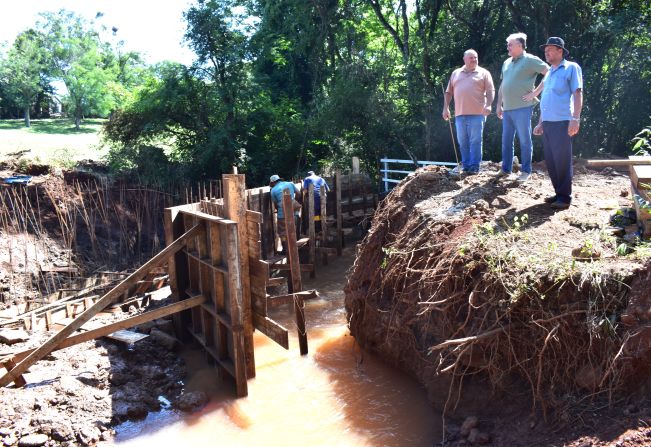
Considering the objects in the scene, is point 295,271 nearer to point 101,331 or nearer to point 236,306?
point 236,306

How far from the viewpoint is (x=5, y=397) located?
5781mm

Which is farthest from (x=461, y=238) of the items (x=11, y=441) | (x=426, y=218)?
(x=11, y=441)

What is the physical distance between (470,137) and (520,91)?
1166mm

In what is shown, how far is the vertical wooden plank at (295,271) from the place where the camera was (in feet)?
25.0

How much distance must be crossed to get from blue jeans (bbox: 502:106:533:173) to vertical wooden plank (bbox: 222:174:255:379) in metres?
3.81

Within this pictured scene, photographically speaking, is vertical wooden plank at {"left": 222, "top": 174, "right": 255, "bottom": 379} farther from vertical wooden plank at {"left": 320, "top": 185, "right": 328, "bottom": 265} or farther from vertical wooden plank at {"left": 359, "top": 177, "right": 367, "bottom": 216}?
vertical wooden plank at {"left": 359, "top": 177, "right": 367, "bottom": 216}

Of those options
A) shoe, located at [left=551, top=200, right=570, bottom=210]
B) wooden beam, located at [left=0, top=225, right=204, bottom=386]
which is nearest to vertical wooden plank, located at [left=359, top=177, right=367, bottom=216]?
shoe, located at [left=551, top=200, right=570, bottom=210]

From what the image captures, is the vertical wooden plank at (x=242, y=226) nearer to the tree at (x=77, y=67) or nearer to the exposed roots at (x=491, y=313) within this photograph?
the exposed roots at (x=491, y=313)

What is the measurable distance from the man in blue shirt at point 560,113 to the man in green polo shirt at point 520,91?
0.57 m

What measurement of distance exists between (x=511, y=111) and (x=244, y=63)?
1278cm

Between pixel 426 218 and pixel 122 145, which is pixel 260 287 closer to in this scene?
pixel 426 218

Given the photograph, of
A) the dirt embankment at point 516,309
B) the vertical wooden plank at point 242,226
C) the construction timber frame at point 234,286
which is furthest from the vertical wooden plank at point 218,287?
the dirt embankment at point 516,309

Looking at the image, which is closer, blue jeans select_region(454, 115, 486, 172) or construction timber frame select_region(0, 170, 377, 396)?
Result: construction timber frame select_region(0, 170, 377, 396)

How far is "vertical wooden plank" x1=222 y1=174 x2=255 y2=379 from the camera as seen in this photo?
20.9 feet
